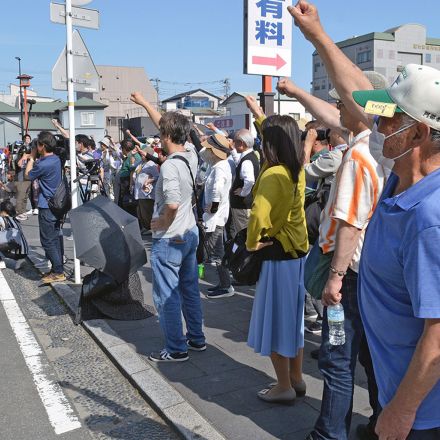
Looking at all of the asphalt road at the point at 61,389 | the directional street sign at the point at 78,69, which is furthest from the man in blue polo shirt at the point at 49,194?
the asphalt road at the point at 61,389

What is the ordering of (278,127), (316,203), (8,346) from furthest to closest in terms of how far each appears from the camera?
(8,346)
(316,203)
(278,127)

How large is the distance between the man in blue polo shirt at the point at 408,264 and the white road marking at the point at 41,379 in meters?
2.37

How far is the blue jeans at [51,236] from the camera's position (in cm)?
654

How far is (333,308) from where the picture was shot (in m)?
2.39

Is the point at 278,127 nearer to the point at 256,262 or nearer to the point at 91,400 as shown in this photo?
the point at 256,262

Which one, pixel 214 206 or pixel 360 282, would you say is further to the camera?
pixel 214 206

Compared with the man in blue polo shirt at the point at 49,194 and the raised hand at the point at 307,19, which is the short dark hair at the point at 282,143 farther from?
the man in blue polo shirt at the point at 49,194

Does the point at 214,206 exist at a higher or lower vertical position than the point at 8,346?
higher

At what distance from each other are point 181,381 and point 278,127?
1.96 metres

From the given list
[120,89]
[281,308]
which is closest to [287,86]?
[281,308]

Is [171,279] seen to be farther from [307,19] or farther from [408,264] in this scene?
[408,264]

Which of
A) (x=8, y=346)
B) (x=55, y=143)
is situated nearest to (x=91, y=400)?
(x=8, y=346)

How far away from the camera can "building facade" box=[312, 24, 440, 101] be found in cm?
5691

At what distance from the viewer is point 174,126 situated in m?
3.95
